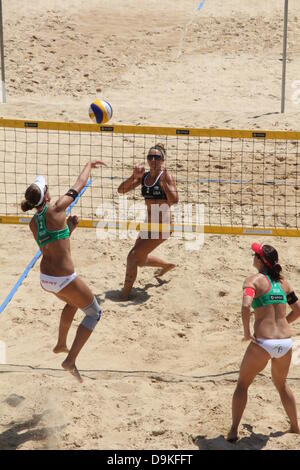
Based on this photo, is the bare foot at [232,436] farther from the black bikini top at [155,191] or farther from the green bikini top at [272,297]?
the black bikini top at [155,191]

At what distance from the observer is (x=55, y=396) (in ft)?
24.6

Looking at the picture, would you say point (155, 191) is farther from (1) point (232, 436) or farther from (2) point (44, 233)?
(1) point (232, 436)

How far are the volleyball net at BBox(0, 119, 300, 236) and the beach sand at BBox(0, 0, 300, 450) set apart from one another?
0.77 metres

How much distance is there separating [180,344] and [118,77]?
11359 mm

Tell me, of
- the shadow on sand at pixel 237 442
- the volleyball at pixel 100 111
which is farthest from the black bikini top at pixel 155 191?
the shadow on sand at pixel 237 442

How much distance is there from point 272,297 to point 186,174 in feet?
22.8

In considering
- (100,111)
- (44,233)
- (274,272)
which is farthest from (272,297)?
(100,111)

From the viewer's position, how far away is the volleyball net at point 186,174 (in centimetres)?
1186

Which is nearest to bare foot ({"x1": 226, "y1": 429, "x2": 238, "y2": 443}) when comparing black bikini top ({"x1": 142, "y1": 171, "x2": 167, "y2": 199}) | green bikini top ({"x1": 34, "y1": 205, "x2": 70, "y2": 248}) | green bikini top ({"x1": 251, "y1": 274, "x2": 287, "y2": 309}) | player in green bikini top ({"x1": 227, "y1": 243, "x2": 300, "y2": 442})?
player in green bikini top ({"x1": 227, "y1": 243, "x2": 300, "y2": 442})

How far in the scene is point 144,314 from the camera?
9.26 m

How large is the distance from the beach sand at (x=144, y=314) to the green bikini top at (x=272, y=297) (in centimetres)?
120

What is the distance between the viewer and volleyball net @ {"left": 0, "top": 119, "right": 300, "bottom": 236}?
38.9ft

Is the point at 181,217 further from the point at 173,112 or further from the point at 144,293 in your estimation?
the point at 173,112

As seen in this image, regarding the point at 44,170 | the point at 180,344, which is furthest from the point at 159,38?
the point at 180,344
